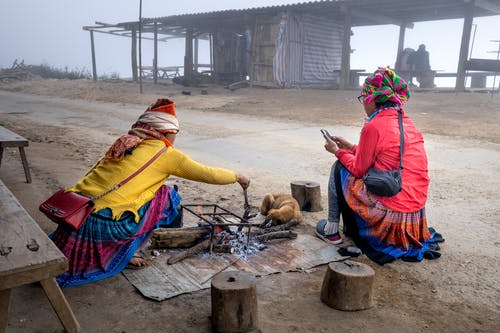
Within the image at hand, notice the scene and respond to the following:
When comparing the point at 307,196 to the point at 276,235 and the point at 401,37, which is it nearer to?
the point at 276,235

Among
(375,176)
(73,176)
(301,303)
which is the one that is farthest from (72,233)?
(73,176)

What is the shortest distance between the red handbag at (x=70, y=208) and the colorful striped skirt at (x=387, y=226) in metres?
1.97

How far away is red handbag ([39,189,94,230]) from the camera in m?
2.66

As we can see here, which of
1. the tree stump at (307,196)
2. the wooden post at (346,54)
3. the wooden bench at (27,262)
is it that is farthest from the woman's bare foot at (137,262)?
the wooden post at (346,54)

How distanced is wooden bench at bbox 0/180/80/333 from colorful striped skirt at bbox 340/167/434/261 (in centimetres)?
233

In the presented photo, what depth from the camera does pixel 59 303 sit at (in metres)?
2.18

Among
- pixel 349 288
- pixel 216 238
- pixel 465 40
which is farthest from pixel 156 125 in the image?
pixel 465 40

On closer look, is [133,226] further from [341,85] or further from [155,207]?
[341,85]

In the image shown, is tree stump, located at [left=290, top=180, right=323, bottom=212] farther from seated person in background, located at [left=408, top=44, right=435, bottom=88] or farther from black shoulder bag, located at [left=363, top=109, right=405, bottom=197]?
seated person in background, located at [left=408, top=44, right=435, bottom=88]

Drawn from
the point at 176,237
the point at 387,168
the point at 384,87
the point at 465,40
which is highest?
the point at 465,40

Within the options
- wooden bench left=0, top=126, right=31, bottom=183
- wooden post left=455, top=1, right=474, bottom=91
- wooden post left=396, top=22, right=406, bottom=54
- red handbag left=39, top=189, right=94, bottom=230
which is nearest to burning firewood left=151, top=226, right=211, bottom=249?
red handbag left=39, top=189, right=94, bottom=230

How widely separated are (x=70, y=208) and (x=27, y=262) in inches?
31.7

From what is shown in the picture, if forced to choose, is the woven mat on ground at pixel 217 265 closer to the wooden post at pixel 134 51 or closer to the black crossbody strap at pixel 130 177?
the black crossbody strap at pixel 130 177

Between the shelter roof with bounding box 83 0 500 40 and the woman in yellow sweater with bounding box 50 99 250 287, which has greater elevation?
the shelter roof with bounding box 83 0 500 40
